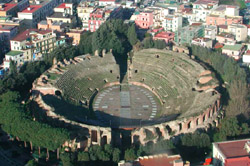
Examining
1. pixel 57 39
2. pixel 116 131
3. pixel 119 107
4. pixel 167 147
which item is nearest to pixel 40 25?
pixel 57 39

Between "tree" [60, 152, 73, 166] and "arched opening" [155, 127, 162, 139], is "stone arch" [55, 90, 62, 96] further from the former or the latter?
"arched opening" [155, 127, 162, 139]

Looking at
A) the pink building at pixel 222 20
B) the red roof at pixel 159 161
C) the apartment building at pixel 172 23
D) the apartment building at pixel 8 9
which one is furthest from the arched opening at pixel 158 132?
the apartment building at pixel 8 9

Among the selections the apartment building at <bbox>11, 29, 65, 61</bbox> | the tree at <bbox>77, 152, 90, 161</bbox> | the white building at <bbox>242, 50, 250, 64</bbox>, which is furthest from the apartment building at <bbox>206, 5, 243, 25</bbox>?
the tree at <bbox>77, 152, 90, 161</bbox>

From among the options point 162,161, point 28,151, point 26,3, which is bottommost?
point 28,151

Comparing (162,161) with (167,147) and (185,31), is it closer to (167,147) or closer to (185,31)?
(167,147)

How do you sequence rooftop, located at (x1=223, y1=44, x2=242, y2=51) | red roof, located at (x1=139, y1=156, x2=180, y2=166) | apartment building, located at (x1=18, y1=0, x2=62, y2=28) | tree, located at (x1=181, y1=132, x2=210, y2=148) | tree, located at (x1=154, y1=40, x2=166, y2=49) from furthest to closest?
apartment building, located at (x1=18, y1=0, x2=62, y2=28), tree, located at (x1=154, y1=40, x2=166, y2=49), rooftop, located at (x1=223, y1=44, x2=242, y2=51), tree, located at (x1=181, y1=132, x2=210, y2=148), red roof, located at (x1=139, y1=156, x2=180, y2=166)

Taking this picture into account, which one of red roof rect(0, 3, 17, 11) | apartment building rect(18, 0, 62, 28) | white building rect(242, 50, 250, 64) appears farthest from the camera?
red roof rect(0, 3, 17, 11)

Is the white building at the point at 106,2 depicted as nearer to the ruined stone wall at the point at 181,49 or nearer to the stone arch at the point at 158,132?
the ruined stone wall at the point at 181,49
